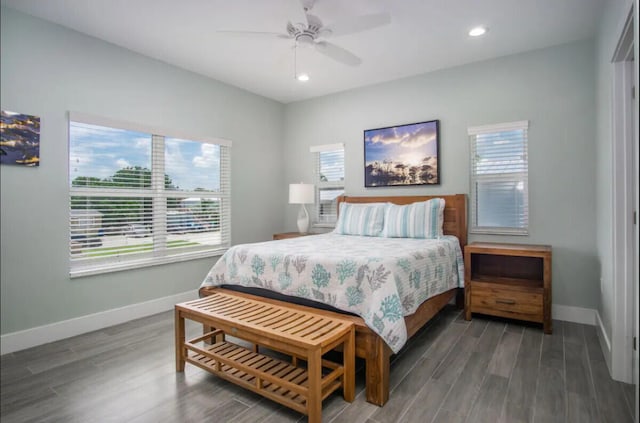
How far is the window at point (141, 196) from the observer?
3.07m

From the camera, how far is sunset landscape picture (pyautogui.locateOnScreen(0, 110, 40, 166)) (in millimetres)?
2588

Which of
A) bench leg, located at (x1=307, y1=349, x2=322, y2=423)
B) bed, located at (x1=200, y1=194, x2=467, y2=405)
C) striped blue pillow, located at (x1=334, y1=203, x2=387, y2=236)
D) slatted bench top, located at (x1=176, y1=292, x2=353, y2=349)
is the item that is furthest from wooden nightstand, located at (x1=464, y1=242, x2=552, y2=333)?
bench leg, located at (x1=307, y1=349, x2=322, y2=423)

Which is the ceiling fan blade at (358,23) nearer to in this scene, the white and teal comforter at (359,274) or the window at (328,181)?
the white and teal comforter at (359,274)

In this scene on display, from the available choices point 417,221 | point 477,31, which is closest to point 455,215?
point 417,221

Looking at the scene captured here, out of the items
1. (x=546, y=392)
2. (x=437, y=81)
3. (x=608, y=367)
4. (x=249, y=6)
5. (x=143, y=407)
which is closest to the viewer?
(x=143, y=407)

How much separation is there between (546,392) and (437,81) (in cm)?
324

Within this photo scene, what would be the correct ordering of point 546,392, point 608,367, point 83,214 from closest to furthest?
point 546,392
point 608,367
point 83,214

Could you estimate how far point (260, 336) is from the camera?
1909 mm

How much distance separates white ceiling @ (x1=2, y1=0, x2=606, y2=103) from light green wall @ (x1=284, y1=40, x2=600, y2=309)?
0.17m

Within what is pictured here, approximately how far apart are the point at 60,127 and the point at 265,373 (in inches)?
106

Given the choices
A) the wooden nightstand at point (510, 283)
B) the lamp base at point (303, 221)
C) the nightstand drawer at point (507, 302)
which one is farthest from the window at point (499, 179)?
the lamp base at point (303, 221)

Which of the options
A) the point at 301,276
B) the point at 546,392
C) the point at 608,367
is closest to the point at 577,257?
the point at 608,367

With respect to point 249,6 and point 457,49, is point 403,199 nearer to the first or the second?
point 457,49

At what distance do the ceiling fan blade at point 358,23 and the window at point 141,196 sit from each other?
87.1 inches
